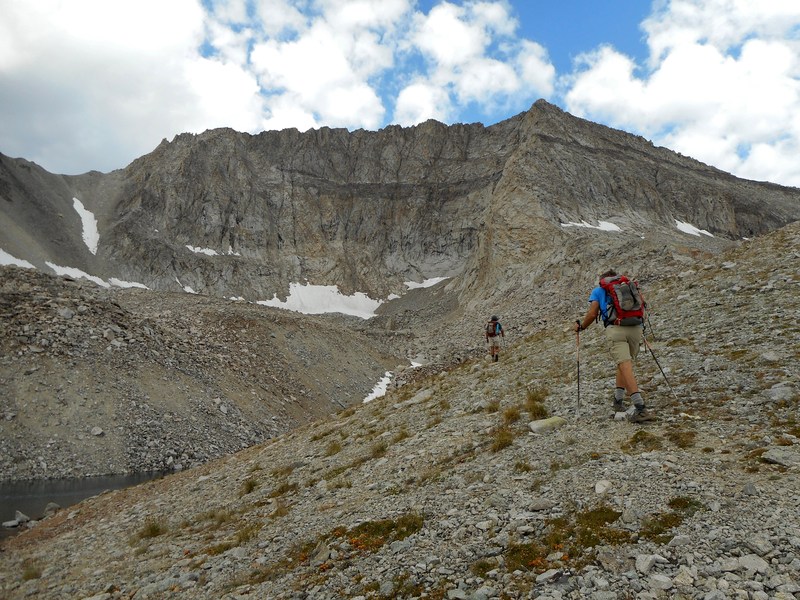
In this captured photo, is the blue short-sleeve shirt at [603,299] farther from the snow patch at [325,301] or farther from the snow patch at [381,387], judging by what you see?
the snow patch at [325,301]

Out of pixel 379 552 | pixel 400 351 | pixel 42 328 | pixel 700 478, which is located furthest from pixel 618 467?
pixel 400 351

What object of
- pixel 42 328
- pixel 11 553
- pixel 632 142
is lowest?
pixel 11 553

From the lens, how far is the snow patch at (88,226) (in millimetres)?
111438

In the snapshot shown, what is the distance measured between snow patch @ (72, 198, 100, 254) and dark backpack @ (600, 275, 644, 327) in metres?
123

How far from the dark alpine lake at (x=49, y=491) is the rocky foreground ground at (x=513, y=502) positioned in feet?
7.74

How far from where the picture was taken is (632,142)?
376ft

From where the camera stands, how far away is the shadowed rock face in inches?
3317

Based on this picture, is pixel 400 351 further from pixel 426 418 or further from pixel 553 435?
pixel 553 435

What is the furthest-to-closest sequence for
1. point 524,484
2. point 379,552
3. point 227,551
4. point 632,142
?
point 632,142 → point 227,551 → point 524,484 → point 379,552

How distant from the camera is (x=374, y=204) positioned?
472ft

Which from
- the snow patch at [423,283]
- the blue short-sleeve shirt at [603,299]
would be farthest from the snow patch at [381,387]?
the snow patch at [423,283]

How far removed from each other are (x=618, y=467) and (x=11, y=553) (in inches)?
586

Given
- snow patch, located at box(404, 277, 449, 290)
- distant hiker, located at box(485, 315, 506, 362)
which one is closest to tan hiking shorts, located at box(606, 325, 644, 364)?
distant hiker, located at box(485, 315, 506, 362)

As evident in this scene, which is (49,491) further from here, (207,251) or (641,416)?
(207,251)
